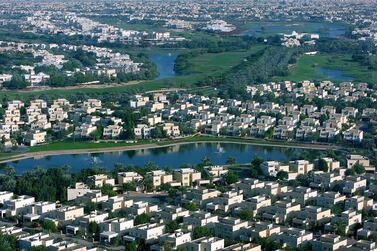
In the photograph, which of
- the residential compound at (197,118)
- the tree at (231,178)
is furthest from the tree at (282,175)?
the residential compound at (197,118)


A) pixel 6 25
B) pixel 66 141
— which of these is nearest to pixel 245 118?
pixel 66 141

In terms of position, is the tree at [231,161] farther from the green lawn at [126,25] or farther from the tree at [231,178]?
the green lawn at [126,25]

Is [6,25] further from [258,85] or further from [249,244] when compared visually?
[249,244]

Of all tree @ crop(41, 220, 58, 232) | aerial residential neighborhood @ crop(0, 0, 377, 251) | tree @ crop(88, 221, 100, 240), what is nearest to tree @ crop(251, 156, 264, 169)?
aerial residential neighborhood @ crop(0, 0, 377, 251)

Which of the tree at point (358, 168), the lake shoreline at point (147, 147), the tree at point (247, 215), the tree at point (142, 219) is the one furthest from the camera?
the lake shoreline at point (147, 147)

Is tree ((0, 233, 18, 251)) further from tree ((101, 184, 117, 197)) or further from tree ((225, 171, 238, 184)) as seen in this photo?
tree ((225, 171, 238, 184))

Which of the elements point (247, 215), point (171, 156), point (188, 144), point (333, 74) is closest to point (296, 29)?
point (333, 74)
